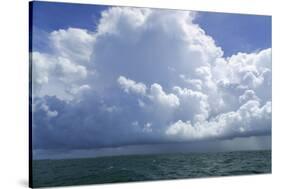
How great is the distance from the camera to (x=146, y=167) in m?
10.7

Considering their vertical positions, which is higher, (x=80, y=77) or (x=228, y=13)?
(x=228, y=13)

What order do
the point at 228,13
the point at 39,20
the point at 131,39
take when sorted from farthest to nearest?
1. the point at 228,13
2. the point at 131,39
3. the point at 39,20

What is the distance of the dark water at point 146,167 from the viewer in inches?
396

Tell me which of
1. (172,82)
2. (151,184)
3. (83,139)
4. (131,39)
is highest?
(131,39)

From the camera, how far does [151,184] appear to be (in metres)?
10.5

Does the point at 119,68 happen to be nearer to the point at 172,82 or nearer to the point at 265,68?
the point at 172,82

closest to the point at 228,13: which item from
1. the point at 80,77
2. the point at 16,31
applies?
the point at 80,77

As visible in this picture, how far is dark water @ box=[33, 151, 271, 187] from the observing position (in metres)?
10.1

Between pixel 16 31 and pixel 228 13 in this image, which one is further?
pixel 228 13

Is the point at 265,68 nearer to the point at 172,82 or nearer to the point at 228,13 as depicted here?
the point at 228,13

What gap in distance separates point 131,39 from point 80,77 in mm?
1205

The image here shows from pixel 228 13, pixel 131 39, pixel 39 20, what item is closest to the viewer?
pixel 39 20
